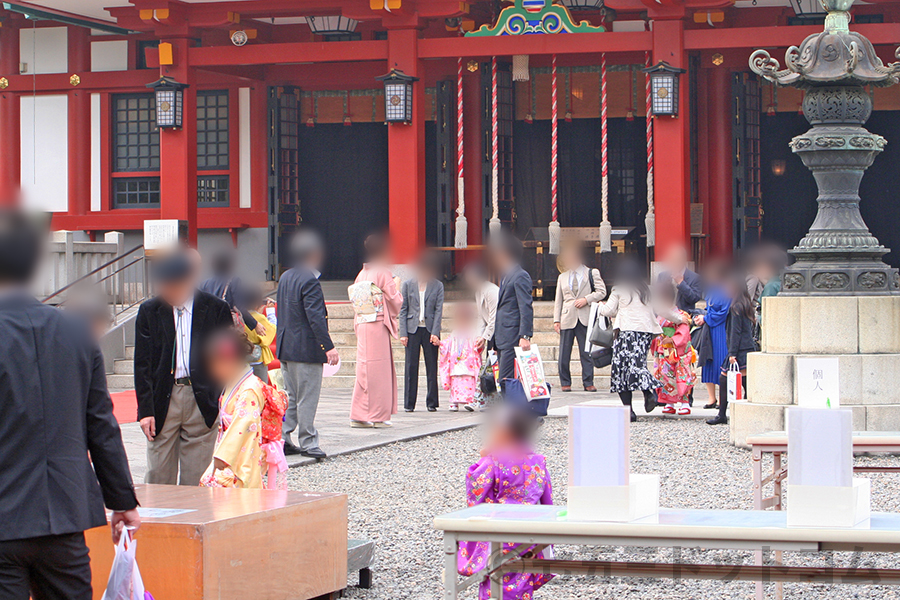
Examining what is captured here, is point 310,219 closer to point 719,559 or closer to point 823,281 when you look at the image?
point 823,281

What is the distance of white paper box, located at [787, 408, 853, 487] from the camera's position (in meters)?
3.24

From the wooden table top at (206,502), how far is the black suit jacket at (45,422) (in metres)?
0.85

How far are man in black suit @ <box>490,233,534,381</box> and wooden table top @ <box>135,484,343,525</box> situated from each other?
460 centimetres

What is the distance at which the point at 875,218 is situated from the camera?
17.0m

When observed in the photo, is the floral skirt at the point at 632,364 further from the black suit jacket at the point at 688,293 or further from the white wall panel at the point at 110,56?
the white wall panel at the point at 110,56

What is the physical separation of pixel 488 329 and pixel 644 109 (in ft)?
24.0

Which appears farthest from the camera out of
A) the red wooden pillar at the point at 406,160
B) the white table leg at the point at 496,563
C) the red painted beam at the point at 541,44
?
the red wooden pillar at the point at 406,160

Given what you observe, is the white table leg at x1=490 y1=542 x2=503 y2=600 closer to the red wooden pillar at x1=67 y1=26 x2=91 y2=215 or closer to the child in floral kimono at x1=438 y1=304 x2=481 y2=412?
the child in floral kimono at x1=438 y1=304 x2=481 y2=412

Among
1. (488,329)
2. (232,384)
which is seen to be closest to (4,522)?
(232,384)

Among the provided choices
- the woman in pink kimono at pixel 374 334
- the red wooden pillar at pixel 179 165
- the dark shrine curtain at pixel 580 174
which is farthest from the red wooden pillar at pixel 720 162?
the woman in pink kimono at pixel 374 334

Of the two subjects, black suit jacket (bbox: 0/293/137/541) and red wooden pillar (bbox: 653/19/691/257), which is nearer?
black suit jacket (bbox: 0/293/137/541)

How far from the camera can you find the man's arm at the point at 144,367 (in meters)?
5.11

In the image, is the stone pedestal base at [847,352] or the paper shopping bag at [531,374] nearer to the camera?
the stone pedestal base at [847,352]

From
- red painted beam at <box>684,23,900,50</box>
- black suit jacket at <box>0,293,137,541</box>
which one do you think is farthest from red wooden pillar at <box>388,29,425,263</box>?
black suit jacket at <box>0,293,137,541</box>
